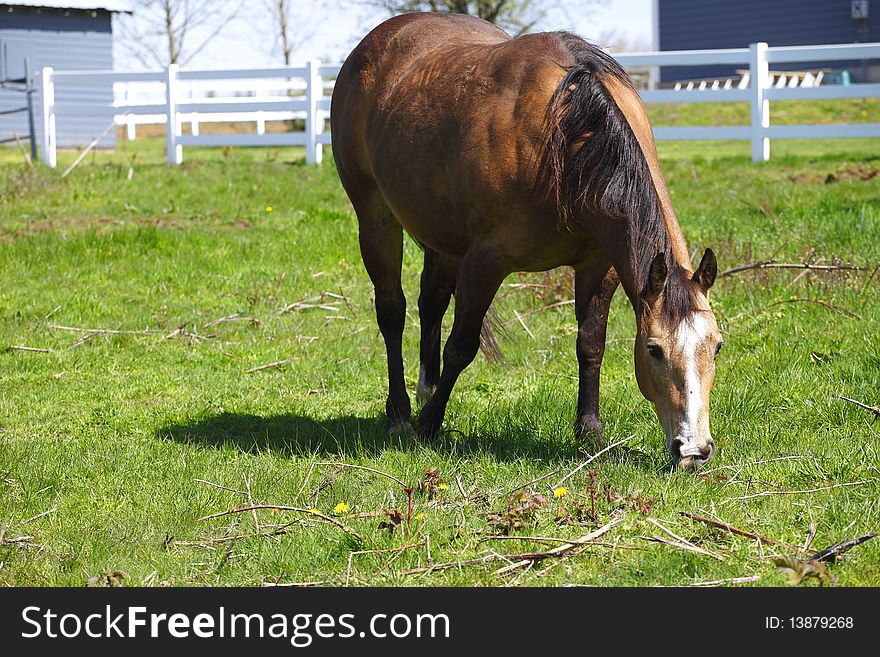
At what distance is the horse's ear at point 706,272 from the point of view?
4.06m

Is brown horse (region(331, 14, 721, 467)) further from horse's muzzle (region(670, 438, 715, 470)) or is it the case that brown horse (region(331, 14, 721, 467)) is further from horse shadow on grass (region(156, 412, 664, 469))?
horse shadow on grass (region(156, 412, 664, 469))

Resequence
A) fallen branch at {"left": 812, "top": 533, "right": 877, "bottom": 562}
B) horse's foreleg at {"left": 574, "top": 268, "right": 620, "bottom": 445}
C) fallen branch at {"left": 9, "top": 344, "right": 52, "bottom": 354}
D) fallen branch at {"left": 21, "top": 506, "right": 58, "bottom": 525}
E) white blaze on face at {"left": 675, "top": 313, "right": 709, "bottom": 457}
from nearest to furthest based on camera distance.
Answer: fallen branch at {"left": 812, "top": 533, "right": 877, "bottom": 562}, white blaze on face at {"left": 675, "top": 313, "right": 709, "bottom": 457}, fallen branch at {"left": 21, "top": 506, "right": 58, "bottom": 525}, horse's foreleg at {"left": 574, "top": 268, "right": 620, "bottom": 445}, fallen branch at {"left": 9, "top": 344, "right": 52, "bottom": 354}

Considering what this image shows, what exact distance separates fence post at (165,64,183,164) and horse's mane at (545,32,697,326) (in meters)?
13.0

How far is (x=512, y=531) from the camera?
3.81 meters

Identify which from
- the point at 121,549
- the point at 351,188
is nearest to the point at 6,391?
the point at 351,188

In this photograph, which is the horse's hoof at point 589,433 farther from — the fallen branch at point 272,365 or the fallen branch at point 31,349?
the fallen branch at point 31,349

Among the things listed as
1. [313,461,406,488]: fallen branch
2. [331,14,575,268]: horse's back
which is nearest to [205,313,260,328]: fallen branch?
[331,14,575,268]: horse's back

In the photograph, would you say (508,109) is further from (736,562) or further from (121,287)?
(121,287)

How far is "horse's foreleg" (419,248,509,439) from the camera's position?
4777mm

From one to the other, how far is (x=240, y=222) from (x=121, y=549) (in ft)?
25.1

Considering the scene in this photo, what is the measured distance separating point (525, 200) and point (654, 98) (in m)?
10.4

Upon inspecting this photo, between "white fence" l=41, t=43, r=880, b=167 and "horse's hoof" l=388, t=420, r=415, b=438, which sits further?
"white fence" l=41, t=43, r=880, b=167

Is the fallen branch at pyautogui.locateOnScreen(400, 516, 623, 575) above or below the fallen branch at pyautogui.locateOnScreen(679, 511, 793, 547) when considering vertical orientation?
below
